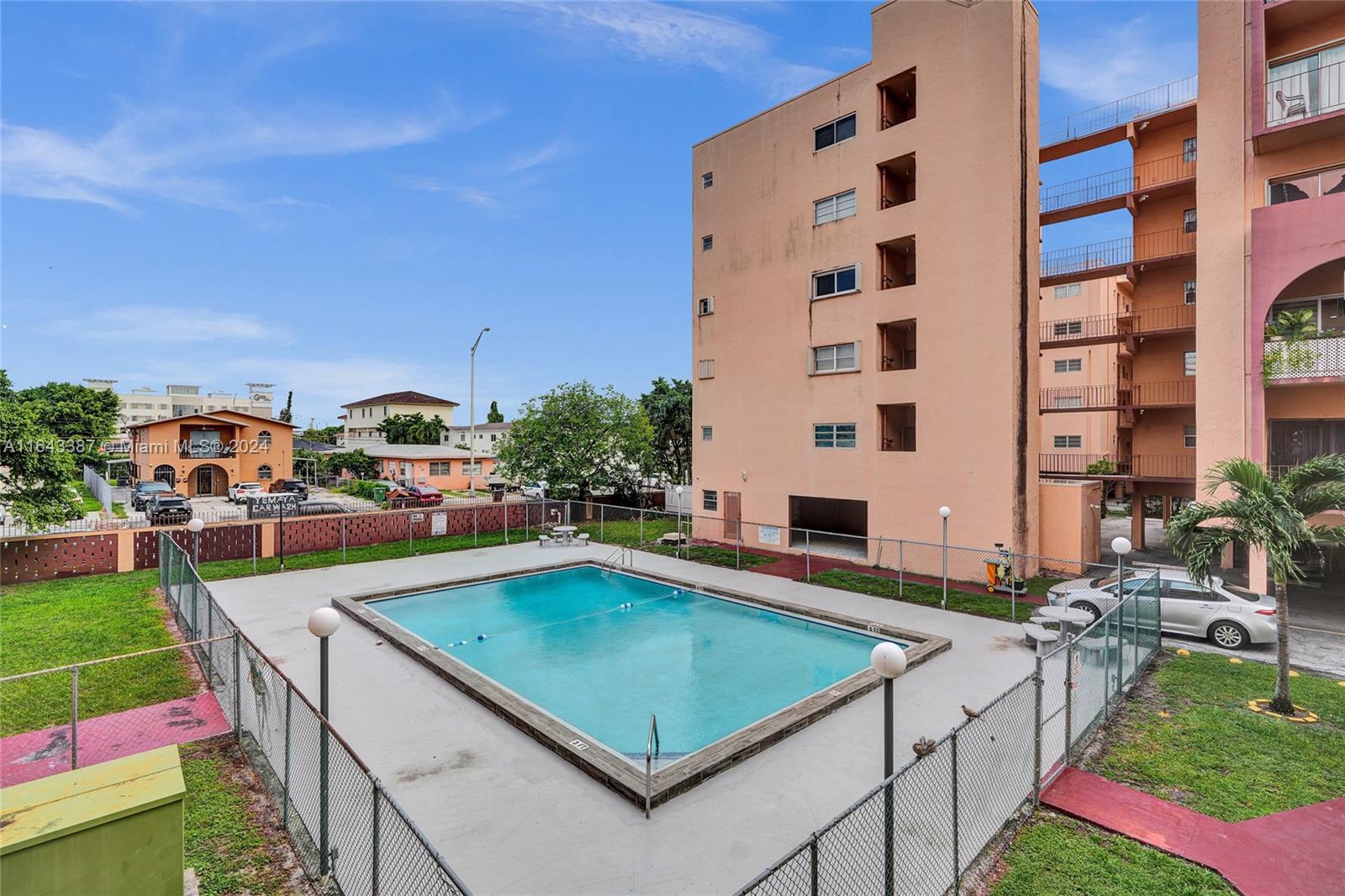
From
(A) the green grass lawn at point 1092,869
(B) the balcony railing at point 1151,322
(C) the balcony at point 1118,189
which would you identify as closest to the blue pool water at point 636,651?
(A) the green grass lawn at point 1092,869

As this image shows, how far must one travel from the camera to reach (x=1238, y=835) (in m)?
5.65

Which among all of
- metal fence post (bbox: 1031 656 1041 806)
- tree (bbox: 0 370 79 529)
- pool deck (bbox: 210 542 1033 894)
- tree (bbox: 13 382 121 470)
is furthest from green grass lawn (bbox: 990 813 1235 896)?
tree (bbox: 13 382 121 470)

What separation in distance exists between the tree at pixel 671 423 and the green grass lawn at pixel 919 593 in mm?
17135

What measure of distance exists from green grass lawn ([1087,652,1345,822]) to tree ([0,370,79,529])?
23765 millimetres

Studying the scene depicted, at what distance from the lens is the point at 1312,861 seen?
531 centimetres

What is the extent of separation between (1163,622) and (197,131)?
27956 millimetres

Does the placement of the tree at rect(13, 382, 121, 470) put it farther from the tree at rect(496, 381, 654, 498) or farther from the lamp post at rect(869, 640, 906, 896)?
the lamp post at rect(869, 640, 906, 896)

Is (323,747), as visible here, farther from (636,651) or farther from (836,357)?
(836,357)

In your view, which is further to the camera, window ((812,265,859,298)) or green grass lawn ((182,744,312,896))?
window ((812,265,859,298))

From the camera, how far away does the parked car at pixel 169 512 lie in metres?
24.5

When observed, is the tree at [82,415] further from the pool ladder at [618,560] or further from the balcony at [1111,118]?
the balcony at [1111,118]

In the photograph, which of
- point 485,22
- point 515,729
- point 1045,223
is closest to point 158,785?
point 515,729

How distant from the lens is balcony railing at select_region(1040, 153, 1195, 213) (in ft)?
66.1

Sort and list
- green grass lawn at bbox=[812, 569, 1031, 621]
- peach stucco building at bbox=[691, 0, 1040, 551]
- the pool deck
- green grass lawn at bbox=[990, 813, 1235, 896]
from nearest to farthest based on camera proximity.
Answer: green grass lawn at bbox=[990, 813, 1235, 896]
the pool deck
green grass lawn at bbox=[812, 569, 1031, 621]
peach stucco building at bbox=[691, 0, 1040, 551]
